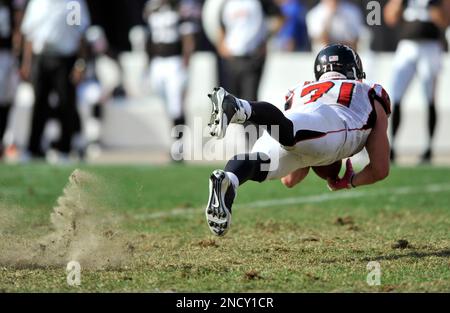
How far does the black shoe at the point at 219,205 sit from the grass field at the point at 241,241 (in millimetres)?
237

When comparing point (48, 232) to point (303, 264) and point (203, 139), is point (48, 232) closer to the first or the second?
point (303, 264)

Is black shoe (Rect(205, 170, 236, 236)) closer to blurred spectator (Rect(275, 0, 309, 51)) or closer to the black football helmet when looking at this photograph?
the black football helmet

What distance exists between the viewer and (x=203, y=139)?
15555mm

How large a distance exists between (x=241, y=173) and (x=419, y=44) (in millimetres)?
7174

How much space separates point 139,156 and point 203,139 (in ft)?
3.50

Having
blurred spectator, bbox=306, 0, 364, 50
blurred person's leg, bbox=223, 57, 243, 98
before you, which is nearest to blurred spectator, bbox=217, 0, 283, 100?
blurred person's leg, bbox=223, 57, 243, 98

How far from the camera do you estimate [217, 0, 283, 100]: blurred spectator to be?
13.4 m

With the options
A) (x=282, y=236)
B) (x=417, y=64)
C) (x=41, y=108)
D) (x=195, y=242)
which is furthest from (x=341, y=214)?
(x=41, y=108)

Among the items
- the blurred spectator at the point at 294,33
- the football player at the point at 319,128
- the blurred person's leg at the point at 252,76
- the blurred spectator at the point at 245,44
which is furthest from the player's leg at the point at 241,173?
Result: the blurred spectator at the point at 294,33

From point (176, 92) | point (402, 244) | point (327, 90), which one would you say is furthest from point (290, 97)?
point (176, 92)

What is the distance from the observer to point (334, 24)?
47.1ft

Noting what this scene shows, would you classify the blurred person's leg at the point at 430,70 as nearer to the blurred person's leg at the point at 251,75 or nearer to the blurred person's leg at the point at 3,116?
the blurred person's leg at the point at 251,75

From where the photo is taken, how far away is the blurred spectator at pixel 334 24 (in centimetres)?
1429
